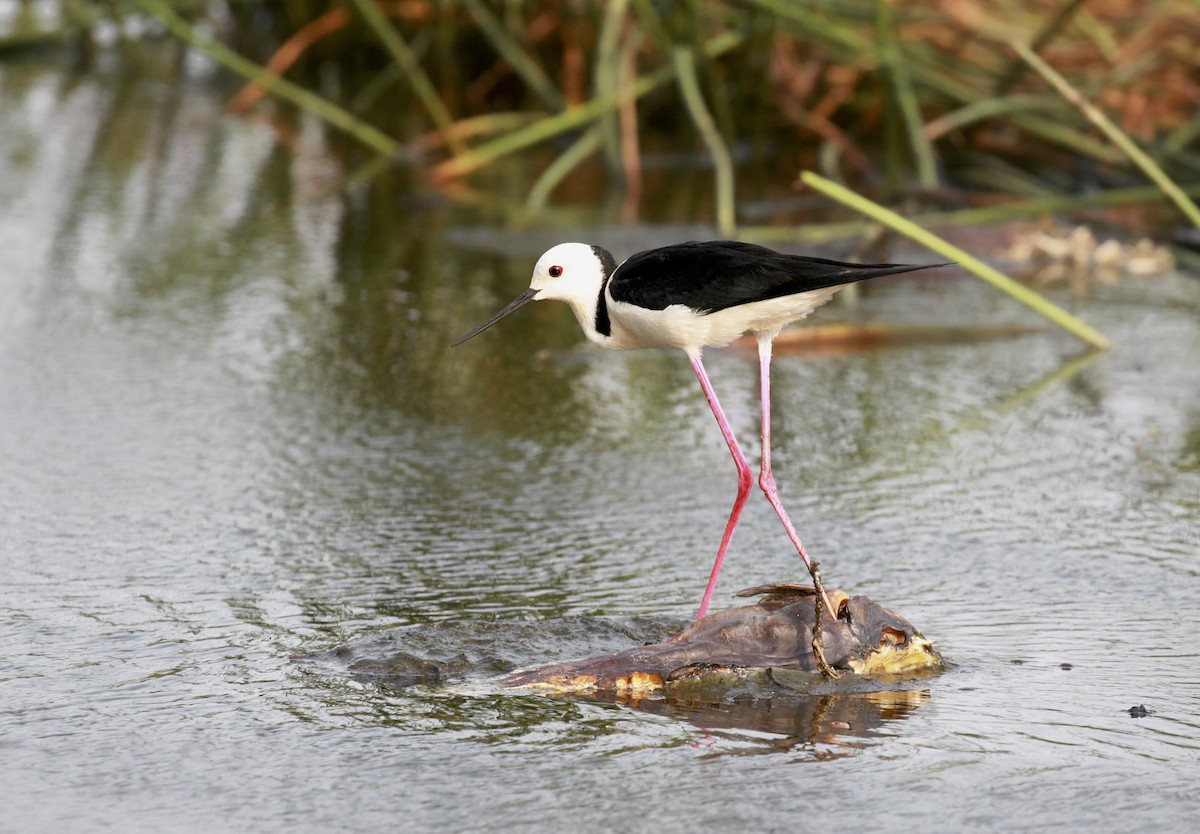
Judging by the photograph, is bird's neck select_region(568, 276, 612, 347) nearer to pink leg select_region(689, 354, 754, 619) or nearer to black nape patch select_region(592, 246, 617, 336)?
black nape patch select_region(592, 246, 617, 336)

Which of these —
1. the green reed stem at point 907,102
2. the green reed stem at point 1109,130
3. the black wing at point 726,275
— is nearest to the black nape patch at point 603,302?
the black wing at point 726,275

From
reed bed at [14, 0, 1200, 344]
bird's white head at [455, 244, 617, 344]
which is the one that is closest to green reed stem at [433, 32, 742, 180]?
reed bed at [14, 0, 1200, 344]

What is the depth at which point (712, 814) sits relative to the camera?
9.86 ft

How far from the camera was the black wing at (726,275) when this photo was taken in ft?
12.8

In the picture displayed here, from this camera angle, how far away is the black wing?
12.8ft

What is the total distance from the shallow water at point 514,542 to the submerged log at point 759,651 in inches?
3.2

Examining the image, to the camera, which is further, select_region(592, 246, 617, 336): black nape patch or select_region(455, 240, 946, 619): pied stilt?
select_region(592, 246, 617, 336): black nape patch

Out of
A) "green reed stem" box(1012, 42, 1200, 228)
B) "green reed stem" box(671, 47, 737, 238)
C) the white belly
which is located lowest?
the white belly

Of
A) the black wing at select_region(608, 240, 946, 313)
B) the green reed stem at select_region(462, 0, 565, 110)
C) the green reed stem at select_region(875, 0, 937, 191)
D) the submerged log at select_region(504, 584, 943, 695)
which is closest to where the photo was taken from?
the submerged log at select_region(504, 584, 943, 695)

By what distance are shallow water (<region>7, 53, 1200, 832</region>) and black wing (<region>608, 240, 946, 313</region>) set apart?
0.69 meters

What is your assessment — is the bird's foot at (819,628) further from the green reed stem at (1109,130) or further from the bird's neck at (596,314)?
the green reed stem at (1109,130)

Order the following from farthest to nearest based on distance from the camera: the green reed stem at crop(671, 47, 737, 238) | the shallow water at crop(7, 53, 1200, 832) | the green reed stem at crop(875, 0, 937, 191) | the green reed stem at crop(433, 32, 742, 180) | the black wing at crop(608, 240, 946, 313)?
the green reed stem at crop(433, 32, 742, 180), the green reed stem at crop(875, 0, 937, 191), the green reed stem at crop(671, 47, 737, 238), the black wing at crop(608, 240, 946, 313), the shallow water at crop(7, 53, 1200, 832)

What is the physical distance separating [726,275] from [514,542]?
983mm

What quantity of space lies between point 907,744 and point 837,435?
2.31 m
